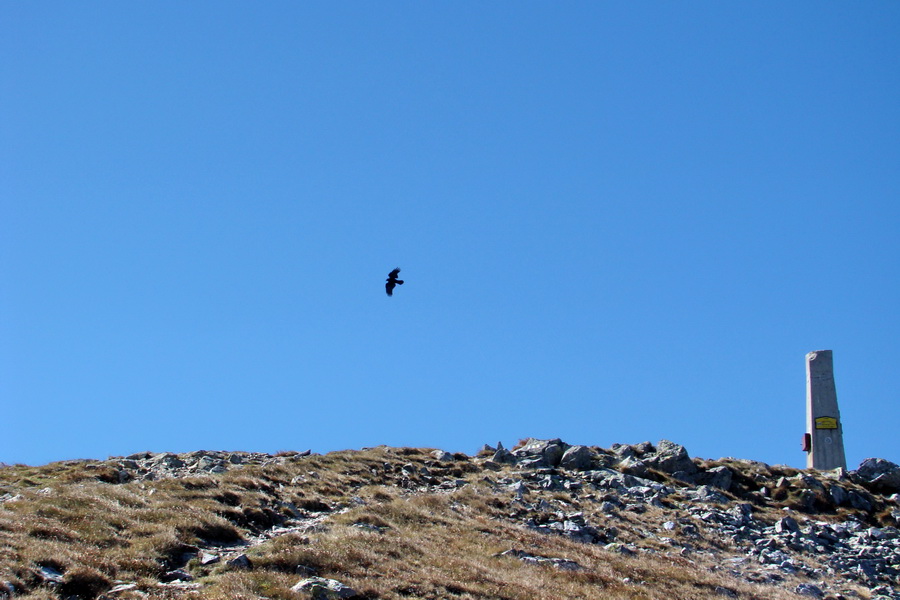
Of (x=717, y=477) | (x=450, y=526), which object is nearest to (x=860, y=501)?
(x=717, y=477)

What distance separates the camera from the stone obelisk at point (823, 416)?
3734 cm

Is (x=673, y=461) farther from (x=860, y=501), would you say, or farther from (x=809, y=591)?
(x=809, y=591)

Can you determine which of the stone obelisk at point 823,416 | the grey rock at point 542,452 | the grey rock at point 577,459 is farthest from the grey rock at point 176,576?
the stone obelisk at point 823,416

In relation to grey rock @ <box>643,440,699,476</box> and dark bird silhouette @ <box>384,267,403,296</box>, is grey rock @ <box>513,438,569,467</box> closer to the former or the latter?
grey rock @ <box>643,440,699,476</box>

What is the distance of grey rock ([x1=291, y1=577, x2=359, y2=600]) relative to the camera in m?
16.7

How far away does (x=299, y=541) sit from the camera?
67.6ft

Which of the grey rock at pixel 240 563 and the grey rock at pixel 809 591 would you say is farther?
the grey rock at pixel 809 591

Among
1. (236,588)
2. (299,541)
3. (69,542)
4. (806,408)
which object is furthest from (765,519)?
(69,542)

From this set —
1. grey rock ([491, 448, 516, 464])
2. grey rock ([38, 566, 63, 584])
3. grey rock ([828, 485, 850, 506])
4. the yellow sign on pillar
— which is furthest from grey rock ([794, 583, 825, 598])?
grey rock ([38, 566, 63, 584])

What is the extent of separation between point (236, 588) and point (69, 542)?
4.38 metres

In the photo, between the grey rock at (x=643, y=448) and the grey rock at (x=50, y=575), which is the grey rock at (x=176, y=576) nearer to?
the grey rock at (x=50, y=575)

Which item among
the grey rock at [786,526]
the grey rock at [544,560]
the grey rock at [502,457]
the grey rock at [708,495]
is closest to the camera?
the grey rock at [544,560]

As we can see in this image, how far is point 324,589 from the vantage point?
16.9 metres

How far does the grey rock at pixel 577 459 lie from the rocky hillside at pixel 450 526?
69 mm
